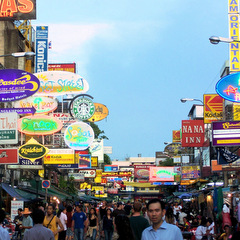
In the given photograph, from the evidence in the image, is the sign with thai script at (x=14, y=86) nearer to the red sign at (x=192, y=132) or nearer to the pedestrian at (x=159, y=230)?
the pedestrian at (x=159, y=230)

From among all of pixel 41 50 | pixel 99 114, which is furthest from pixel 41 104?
pixel 99 114

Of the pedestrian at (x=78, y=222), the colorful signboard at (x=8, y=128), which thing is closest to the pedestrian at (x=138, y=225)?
the pedestrian at (x=78, y=222)

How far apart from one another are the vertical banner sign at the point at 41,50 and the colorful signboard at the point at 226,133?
70.4 ft

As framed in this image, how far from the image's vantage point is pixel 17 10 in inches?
1548

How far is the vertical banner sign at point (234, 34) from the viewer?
1404 inches

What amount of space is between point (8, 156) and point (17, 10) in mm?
15751

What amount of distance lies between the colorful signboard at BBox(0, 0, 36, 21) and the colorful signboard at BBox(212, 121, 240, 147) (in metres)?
19.6

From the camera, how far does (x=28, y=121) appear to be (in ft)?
109

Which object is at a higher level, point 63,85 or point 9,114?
point 63,85

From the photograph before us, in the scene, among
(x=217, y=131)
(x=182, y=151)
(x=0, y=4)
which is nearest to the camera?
(x=217, y=131)

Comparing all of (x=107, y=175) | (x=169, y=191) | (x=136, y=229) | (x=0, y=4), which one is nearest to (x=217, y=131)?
(x=136, y=229)

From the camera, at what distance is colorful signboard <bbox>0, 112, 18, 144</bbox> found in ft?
78.8

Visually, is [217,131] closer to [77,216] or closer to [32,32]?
[77,216]

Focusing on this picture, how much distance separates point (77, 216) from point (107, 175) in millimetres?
68726
